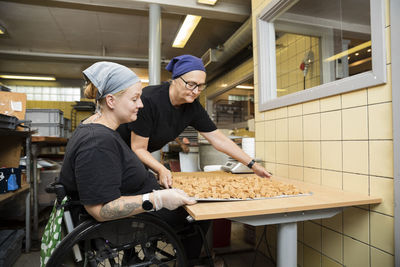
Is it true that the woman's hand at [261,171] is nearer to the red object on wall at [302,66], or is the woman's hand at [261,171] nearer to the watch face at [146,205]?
the watch face at [146,205]

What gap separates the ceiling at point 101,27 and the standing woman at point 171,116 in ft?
8.53

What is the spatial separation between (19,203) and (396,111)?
3682mm

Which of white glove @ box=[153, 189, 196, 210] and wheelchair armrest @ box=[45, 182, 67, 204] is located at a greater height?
wheelchair armrest @ box=[45, 182, 67, 204]

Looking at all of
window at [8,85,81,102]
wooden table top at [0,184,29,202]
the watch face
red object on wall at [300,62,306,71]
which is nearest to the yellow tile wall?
red object on wall at [300,62,306,71]

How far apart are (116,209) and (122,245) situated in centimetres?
22

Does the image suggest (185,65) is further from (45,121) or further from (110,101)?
(45,121)

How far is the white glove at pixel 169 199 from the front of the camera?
3.49 ft

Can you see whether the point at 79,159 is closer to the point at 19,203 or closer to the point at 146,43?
the point at 19,203

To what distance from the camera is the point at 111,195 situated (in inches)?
39.0

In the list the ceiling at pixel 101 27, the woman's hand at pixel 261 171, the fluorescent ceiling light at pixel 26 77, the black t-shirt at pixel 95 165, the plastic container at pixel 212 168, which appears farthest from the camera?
the fluorescent ceiling light at pixel 26 77

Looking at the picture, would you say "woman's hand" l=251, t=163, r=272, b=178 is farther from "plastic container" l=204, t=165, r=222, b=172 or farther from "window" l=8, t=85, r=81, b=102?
"window" l=8, t=85, r=81, b=102

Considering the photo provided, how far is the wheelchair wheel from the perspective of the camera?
1027 mm

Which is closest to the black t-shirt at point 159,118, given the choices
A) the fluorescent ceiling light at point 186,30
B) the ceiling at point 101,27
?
the ceiling at point 101,27

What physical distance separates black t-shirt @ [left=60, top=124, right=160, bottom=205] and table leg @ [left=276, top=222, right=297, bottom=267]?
Answer: 0.76 meters
